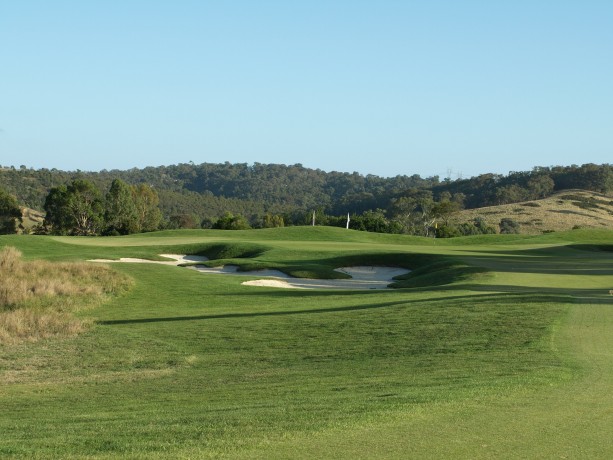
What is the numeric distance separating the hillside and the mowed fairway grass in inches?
3038

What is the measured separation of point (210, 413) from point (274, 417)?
1092mm

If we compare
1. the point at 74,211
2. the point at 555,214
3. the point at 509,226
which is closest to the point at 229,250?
the point at 74,211

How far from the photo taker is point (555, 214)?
112750mm

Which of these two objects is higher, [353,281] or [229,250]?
[229,250]

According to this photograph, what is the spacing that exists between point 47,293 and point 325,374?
14127 mm

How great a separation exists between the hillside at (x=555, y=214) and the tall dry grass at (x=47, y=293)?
79.1 meters

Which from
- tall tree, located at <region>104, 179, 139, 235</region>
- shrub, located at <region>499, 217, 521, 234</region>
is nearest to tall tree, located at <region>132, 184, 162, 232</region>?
tall tree, located at <region>104, 179, 139, 235</region>

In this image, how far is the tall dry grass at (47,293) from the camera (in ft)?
62.4

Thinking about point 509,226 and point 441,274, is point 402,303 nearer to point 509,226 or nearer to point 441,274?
point 441,274

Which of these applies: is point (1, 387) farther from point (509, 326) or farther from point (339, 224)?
point (339, 224)

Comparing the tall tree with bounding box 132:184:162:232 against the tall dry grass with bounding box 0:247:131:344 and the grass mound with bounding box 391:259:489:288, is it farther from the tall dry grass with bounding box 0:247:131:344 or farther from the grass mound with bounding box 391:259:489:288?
the tall dry grass with bounding box 0:247:131:344

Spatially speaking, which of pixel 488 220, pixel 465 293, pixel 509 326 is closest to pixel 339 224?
pixel 488 220

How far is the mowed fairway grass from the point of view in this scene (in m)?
7.93

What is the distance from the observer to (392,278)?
3594 centimetres
